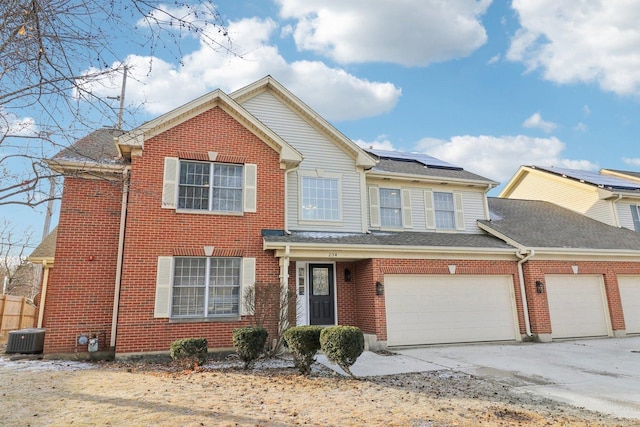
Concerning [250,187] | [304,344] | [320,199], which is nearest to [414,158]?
[320,199]

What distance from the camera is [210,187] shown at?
1116 centimetres

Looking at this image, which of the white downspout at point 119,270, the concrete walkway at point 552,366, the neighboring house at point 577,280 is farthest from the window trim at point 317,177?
the neighboring house at point 577,280

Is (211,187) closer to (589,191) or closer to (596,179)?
(589,191)

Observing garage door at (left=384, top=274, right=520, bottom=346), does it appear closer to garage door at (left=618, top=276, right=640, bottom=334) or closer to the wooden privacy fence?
garage door at (left=618, top=276, right=640, bottom=334)

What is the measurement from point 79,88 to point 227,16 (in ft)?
6.74

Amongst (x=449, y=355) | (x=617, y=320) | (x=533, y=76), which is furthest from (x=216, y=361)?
(x=533, y=76)

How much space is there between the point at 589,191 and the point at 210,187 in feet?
58.0

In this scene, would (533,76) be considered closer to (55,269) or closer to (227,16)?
(227,16)

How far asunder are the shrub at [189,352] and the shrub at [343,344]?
2.76m

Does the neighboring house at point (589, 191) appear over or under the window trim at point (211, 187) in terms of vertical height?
over

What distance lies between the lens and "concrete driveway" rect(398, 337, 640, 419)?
20.8 ft

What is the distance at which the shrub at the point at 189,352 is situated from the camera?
813 cm

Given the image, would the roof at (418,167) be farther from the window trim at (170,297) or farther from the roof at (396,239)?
the window trim at (170,297)

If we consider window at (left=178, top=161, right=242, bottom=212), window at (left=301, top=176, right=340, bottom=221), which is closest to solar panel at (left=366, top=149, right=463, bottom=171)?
window at (left=301, top=176, right=340, bottom=221)
